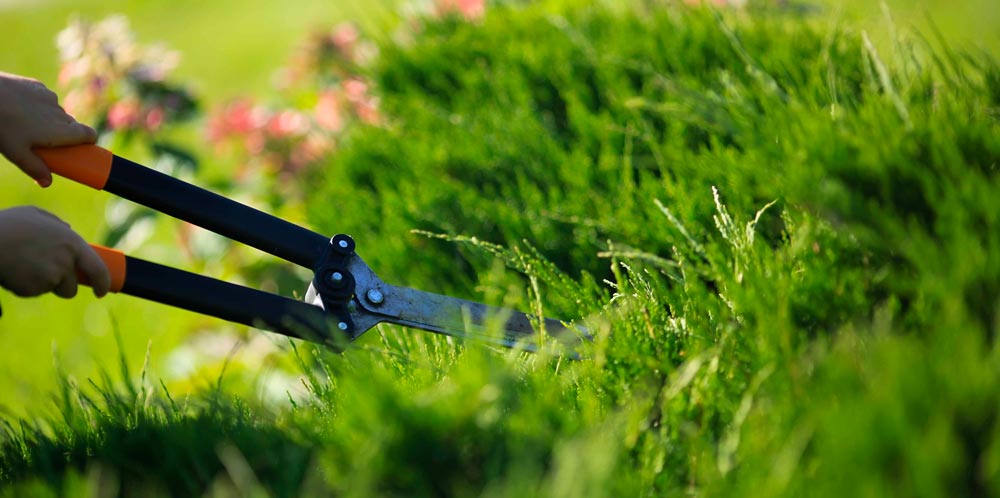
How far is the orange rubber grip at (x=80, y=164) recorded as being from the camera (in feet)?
5.04

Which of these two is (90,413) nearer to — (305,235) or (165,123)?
(305,235)

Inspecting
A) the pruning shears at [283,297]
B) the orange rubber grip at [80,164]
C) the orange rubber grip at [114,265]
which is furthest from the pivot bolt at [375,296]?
the orange rubber grip at [80,164]

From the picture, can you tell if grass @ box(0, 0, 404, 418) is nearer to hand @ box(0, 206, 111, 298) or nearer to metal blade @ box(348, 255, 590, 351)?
hand @ box(0, 206, 111, 298)

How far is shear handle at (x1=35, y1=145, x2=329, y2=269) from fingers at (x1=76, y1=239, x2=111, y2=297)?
24 centimetres

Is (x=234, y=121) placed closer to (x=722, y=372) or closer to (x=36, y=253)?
(x=36, y=253)

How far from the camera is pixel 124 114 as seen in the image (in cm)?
299

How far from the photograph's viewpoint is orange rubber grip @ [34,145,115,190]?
1.54 m

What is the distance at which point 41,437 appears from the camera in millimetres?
1311

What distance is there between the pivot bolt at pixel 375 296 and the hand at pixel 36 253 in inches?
17.1

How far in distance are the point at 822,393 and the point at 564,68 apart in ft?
5.51

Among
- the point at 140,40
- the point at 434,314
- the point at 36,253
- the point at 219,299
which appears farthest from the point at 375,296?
the point at 140,40

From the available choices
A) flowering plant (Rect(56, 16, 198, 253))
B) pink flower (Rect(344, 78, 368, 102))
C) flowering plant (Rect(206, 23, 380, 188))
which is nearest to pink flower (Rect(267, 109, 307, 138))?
flowering plant (Rect(206, 23, 380, 188))

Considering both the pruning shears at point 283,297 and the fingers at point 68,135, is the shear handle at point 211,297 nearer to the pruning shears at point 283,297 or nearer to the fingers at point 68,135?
the pruning shears at point 283,297

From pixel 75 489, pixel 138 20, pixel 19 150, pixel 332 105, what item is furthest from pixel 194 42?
pixel 75 489
